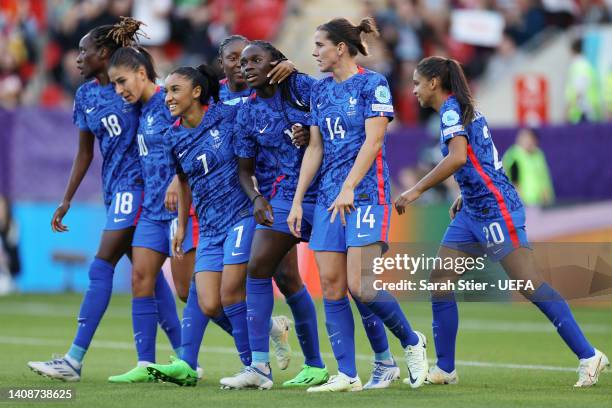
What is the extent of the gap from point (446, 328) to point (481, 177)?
1.03 metres

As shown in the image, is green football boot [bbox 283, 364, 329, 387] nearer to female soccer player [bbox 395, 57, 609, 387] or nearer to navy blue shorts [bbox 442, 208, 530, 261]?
female soccer player [bbox 395, 57, 609, 387]

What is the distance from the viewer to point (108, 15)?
20.2m

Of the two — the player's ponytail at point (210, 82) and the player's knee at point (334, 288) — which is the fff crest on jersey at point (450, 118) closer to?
the player's knee at point (334, 288)

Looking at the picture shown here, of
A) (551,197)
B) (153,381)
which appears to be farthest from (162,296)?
(551,197)

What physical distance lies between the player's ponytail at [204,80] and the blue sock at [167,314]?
1585 mm

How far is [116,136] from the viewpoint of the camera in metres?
9.51

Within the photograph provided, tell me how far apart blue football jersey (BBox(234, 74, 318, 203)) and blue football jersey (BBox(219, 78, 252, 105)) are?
240mm

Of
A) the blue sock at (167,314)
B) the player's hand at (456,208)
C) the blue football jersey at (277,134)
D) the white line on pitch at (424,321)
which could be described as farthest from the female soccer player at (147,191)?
the white line on pitch at (424,321)

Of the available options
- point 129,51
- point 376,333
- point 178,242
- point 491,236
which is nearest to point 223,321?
point 178,242

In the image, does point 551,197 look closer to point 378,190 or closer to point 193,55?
point 193,55

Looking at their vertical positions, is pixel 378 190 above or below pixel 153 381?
above

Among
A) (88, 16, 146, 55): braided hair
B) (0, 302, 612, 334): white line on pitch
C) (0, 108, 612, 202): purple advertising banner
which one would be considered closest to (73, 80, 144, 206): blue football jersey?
(88, 16, 146, 55): braided hair

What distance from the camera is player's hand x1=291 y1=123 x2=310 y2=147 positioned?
852 cm

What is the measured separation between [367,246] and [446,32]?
14.2 m
